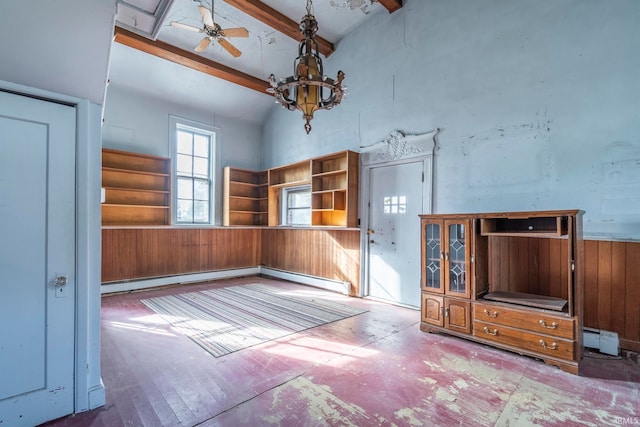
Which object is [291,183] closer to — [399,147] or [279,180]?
[279,180]

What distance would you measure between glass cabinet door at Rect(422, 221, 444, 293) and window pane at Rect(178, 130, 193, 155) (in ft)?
16.1

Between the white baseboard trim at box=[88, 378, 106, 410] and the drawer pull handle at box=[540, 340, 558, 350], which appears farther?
the drawer pull handle at box=[540, 340, 558, 350]

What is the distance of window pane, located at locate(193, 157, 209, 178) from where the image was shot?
6301 mm

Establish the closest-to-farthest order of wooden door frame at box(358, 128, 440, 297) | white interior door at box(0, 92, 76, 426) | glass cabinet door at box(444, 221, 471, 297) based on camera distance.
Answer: white interior door at box(0, 92, 76, 426), glass cabinet door at box(444, 221, 471, 297), wooden door frame at box(358, 128, 440, 297)

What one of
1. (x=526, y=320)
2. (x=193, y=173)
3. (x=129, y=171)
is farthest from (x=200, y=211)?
(x=526, y=320)

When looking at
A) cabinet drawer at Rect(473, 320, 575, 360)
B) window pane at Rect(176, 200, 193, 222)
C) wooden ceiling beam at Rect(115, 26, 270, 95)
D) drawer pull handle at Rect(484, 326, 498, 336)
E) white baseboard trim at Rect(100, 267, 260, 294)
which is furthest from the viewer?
window pane at Rect(176, 200, 193, 222)

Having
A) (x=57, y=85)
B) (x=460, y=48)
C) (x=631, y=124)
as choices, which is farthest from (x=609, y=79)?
(x=57, y=85)

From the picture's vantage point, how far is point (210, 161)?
256 inches

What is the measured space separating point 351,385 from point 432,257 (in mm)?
1761

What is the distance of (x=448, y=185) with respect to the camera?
399 cm

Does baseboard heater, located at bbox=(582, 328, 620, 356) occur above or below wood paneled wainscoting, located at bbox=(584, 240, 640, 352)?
below

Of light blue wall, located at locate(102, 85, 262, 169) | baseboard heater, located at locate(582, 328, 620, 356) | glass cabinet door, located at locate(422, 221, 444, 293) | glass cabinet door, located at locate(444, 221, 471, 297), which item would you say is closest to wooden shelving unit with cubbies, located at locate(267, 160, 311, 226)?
light blue wall, located at locate(102, 85, 262, 169)

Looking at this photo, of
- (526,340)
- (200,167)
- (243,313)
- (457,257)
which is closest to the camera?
(526,340)

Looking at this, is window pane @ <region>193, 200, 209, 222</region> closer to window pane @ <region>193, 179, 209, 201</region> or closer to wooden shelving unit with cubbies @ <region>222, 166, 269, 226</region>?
window pane @ <region>193, 179, 209, 201</region>
